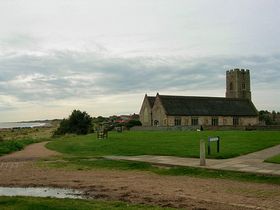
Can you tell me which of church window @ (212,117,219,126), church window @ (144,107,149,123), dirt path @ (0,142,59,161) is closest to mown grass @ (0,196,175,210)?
dirt path @ (0,142,59,161)

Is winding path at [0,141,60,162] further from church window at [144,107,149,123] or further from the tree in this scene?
church window at [144,107,149,123]

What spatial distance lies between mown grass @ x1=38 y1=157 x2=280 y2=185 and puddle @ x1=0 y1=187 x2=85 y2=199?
4456 millimetres

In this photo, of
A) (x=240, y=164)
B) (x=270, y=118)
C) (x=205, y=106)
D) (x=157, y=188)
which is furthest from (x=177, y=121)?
(x=157, y=188)

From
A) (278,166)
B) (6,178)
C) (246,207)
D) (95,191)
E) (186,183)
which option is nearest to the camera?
(246,207)

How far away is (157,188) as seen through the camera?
11820 millimetres

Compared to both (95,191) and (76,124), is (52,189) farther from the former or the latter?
(76,124)

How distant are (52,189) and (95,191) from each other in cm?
140

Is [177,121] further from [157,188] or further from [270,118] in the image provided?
[157,188]

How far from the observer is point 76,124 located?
62.8m

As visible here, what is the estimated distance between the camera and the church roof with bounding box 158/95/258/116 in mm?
81938

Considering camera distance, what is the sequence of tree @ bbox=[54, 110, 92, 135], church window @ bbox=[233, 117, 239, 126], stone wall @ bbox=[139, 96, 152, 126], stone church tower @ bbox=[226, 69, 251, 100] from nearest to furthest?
tree @ bbox=[54, 110, 92, 135], stone wall @ bbox=[139, 96, 152, 126], church window @ bbox=[233, 117, 239, 126], stone church tower @ bbox=[226, 69, 251, 100]

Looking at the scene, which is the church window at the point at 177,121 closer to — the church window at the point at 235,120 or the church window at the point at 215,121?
the church window at the point at 215,121

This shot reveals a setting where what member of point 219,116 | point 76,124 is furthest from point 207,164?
point 219,116

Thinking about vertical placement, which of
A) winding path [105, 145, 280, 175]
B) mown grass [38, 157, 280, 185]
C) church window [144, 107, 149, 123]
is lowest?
mown grass [38, 157, 280, 185]
